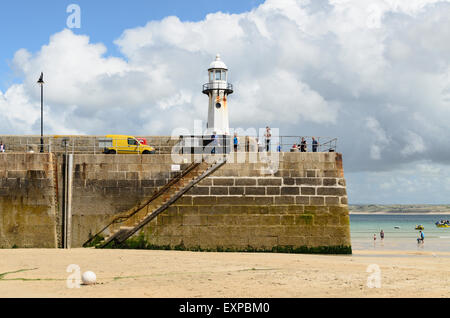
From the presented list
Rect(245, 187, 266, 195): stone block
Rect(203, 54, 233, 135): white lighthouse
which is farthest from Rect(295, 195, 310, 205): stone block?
Rect(203, 54, 233, 135): white lighthouse

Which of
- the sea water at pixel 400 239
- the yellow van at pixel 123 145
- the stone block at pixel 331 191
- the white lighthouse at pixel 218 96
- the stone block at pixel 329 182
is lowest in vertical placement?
the sea water at pixel 400 239

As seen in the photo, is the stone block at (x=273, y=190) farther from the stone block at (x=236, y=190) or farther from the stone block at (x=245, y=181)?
the stone block at (x=236, y=190)

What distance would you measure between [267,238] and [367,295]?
8830mm

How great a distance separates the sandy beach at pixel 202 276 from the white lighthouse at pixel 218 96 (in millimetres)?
15920

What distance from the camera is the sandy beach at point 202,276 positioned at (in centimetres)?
Result: 1101

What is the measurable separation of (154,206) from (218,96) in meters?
15.2

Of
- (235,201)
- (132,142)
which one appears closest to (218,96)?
(132,142)

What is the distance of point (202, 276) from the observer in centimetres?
1309

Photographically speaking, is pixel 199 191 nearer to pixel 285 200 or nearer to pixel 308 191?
pixel 285 200

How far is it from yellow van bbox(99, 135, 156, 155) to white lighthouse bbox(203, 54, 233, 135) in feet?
35.5

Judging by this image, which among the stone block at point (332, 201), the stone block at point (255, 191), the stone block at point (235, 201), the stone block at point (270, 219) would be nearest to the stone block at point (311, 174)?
the stone block at point (332, 201)
